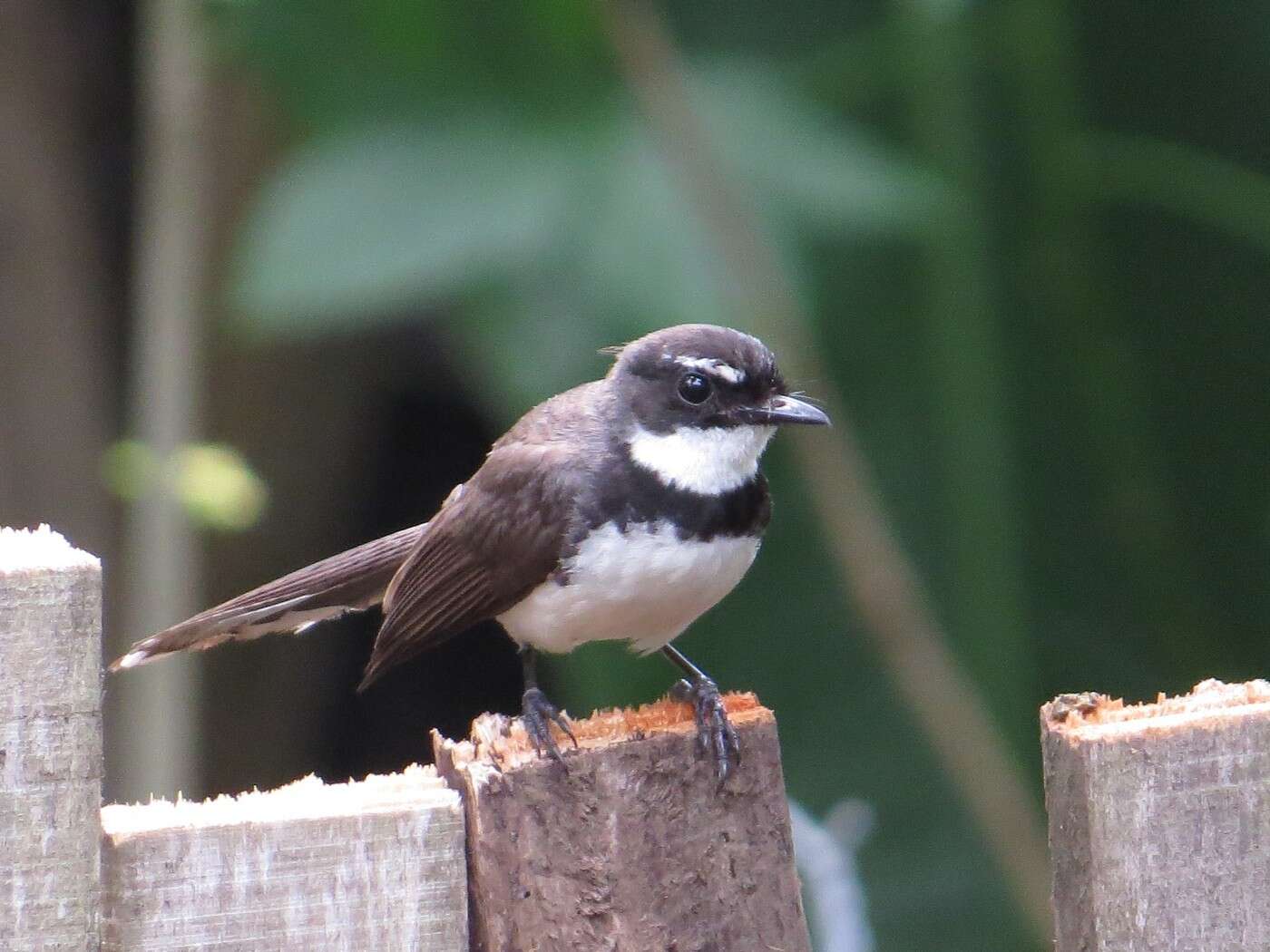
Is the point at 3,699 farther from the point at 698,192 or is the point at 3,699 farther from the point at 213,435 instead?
the point at 213,435

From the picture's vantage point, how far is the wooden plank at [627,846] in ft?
6.25

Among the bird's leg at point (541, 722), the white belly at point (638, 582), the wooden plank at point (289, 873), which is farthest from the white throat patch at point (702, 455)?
the wooden plank at point (289, 873)

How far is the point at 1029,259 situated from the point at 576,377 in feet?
4.50

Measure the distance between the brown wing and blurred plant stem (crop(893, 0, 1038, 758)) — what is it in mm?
1542

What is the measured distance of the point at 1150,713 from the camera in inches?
77.2

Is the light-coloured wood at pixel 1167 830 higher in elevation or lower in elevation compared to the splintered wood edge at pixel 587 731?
lower

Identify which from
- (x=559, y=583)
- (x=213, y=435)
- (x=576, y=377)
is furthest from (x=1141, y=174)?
(x=213, y=435)

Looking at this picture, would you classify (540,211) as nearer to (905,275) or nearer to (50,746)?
(905,275)

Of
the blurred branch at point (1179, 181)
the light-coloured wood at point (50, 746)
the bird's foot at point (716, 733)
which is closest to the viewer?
the light-coloured wood at point (50, 746)

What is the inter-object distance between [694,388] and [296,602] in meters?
0.91

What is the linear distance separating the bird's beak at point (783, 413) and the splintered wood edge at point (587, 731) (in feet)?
3.70

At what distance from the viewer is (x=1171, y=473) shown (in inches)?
189

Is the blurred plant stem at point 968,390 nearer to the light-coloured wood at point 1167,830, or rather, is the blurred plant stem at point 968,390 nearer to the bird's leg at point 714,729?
the bird's leg at point 714,729

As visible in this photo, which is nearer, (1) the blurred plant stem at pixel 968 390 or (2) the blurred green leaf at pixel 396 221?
(2) the blurred green leaf at pixel 396 221
